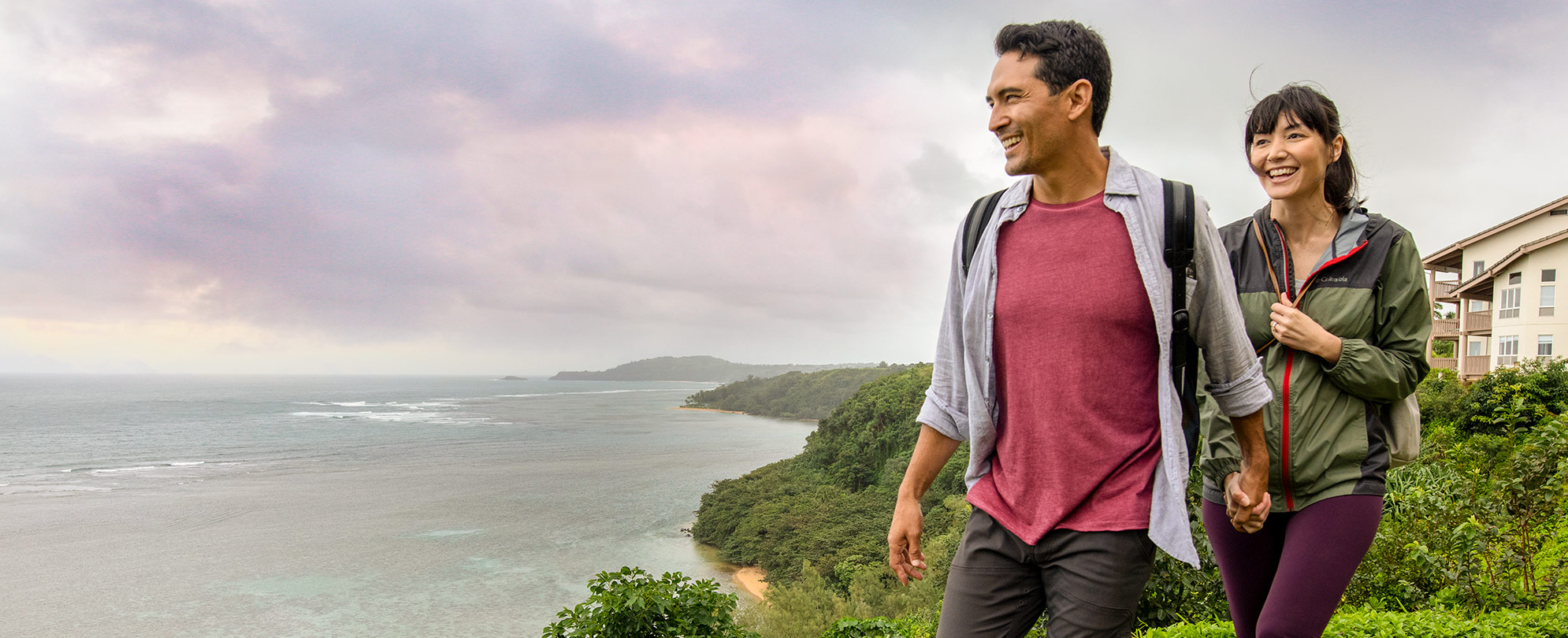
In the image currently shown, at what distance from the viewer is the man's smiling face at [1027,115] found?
4.74 feet

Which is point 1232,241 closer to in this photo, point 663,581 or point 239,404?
point 663,581

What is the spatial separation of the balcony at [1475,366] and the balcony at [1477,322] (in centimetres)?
85

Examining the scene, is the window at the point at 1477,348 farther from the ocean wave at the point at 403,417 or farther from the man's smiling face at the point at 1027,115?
the ocean wave at the point at 403,417

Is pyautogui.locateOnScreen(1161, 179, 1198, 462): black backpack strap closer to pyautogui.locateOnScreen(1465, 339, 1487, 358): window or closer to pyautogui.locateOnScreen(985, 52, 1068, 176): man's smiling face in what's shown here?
pyautogui.locateOnScreen(985, 52, 1068, 176): man's smiling face

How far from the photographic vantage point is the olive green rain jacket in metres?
1.72

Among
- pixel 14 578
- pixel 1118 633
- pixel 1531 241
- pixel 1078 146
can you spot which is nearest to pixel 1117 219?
pixel 1078 146

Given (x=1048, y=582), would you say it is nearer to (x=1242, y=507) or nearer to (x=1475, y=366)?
(x=1242, y=507)

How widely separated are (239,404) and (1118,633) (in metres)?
193

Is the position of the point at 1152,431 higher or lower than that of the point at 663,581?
higher

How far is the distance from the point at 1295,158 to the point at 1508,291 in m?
29.0

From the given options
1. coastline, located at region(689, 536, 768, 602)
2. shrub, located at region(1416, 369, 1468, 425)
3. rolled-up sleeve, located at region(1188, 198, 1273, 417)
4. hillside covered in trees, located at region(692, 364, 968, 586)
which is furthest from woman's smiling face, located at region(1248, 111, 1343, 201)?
coastline, located at region(689, 536, 768, 602)

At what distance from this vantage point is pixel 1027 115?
146cm

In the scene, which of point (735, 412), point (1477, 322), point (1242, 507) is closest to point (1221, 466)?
point (1242, 507)

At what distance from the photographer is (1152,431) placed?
1.39 meters
